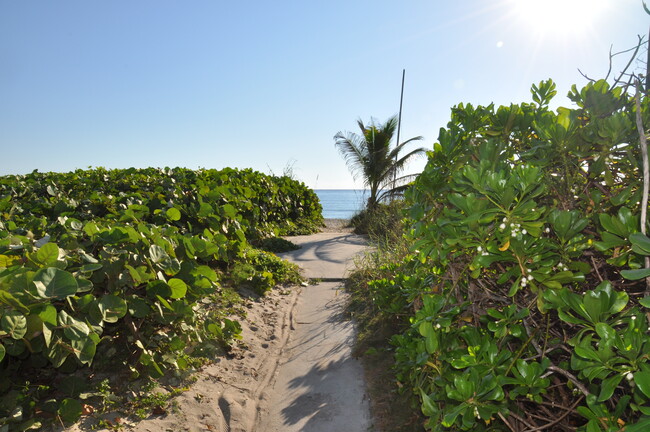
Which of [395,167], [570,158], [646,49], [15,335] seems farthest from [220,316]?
[395,167]

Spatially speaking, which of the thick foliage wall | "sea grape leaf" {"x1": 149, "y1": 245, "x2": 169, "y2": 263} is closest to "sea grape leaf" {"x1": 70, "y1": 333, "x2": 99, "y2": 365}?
"sea grape leaf" {"x1": 149, "y1": 245, "x2": 169, "y2": 263}

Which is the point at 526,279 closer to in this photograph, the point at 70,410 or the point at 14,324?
the point at 14,324

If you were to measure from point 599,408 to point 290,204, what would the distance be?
38.2 ft

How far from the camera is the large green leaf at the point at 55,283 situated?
215cm

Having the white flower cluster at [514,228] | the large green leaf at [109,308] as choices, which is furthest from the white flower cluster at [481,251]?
the large green leaf at [109,308]

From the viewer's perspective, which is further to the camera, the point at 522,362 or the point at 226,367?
the point at 226,367

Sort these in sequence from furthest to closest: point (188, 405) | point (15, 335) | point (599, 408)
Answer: point (188, 405)
point (15, 335)
point (599, 408)

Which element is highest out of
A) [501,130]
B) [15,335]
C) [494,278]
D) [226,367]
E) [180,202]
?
[180,202]

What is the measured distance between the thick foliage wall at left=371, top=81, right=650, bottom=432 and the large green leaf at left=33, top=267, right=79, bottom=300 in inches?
73.5

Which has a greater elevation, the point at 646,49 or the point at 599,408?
the point at 646,49

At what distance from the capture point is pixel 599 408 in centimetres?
138

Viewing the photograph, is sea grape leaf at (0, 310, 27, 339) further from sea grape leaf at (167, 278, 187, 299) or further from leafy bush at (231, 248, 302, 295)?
leafy bush at (231, 248, 302, 295)

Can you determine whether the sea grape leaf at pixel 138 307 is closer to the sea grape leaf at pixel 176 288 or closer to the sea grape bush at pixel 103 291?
the sea grape bush at pixel 103 291

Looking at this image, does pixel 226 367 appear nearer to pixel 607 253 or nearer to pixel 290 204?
pixel 607 253
